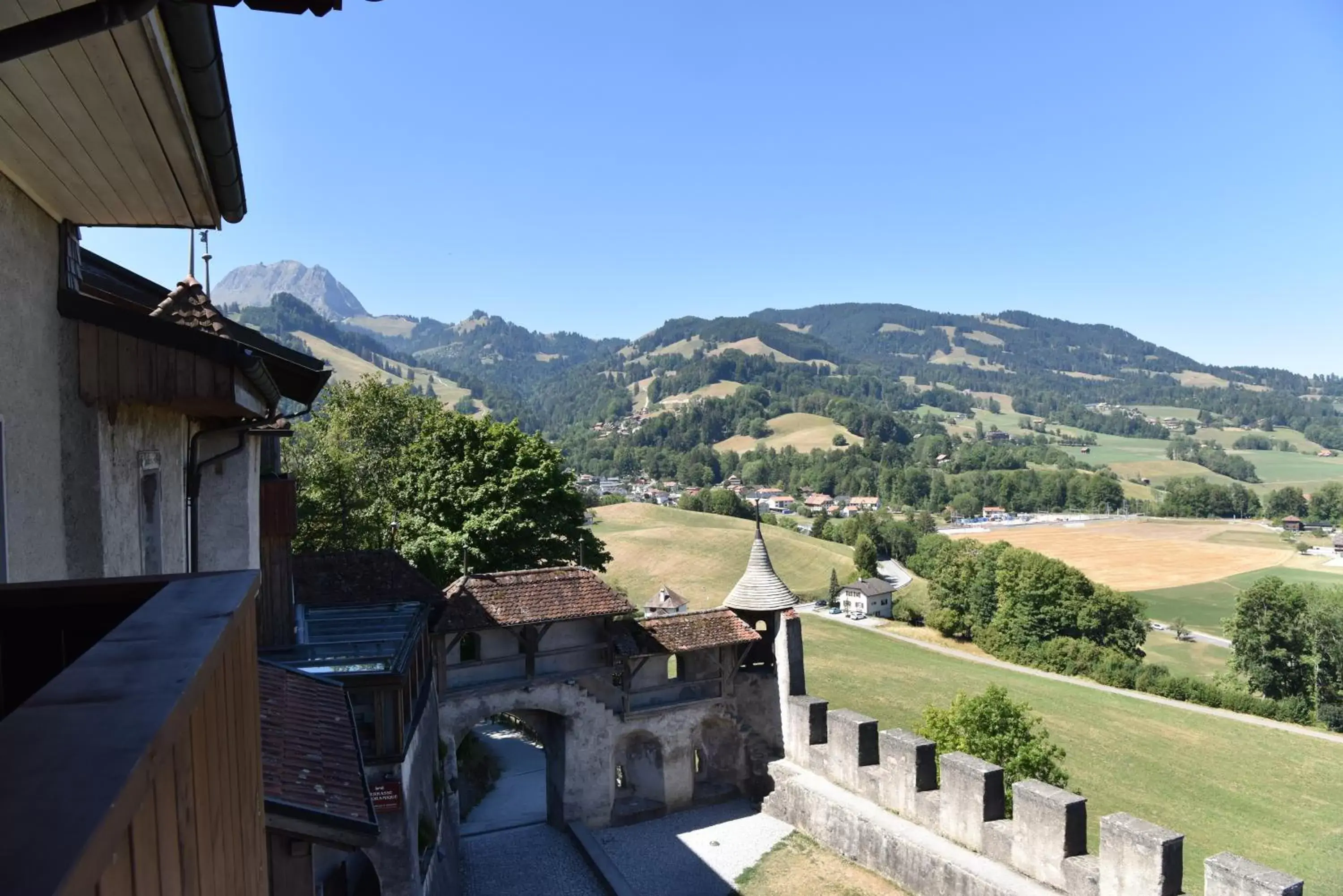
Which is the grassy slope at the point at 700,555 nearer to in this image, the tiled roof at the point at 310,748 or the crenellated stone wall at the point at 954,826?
the crenellated stone wall at the point at 954,826

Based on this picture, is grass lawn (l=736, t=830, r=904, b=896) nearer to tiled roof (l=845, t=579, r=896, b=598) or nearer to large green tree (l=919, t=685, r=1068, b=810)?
large green tree (l=919, t=685, r=1068, b=810)

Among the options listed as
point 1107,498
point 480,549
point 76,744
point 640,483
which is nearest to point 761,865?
point 480,549

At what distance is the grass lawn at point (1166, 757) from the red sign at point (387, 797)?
741 inches

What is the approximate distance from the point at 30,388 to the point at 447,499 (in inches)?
972

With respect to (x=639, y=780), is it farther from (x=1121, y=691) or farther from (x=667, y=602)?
(x=1121, y=691)

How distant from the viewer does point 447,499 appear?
29469 mm

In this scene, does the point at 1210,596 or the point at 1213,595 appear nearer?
the point at 1210,596

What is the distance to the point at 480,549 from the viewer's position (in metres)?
28.8

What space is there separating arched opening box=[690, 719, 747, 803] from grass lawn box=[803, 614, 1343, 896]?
374 inches

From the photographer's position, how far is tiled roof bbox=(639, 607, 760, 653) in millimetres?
21250

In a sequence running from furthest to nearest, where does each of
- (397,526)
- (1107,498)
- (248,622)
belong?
(1107,498) → (397,526) → (248,622)

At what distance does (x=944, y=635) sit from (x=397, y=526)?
4809 cm

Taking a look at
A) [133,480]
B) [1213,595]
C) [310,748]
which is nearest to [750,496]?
[1213,595]

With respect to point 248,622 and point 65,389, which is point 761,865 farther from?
point 248,622
